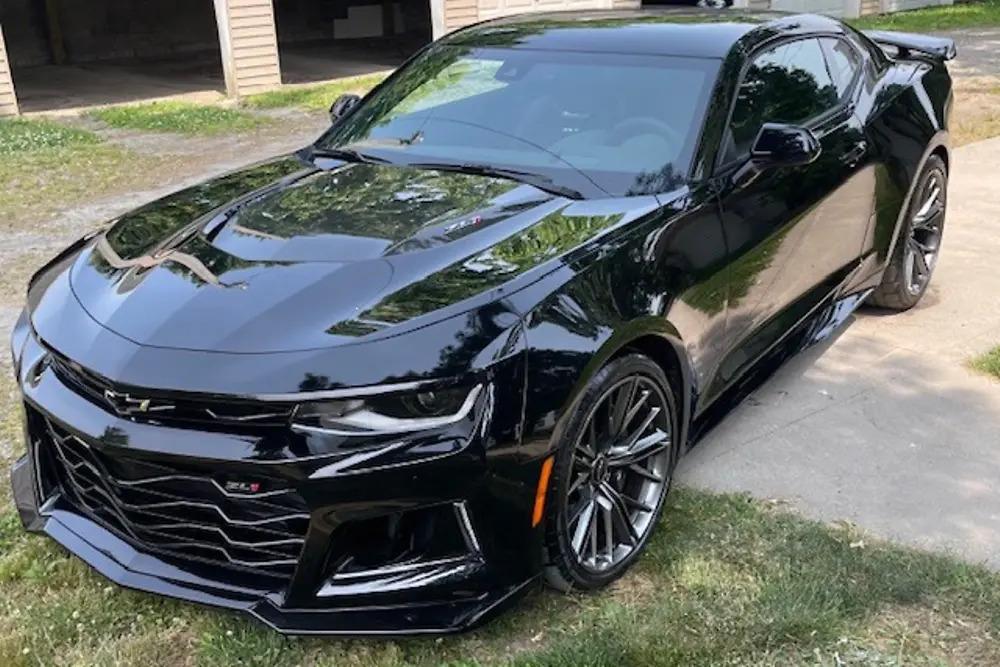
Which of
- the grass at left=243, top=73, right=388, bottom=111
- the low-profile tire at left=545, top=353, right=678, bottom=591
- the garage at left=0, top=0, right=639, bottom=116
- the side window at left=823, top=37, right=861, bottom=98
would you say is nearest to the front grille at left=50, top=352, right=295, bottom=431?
the low-profile tire at left=545, top=353, right=678, bottom=591

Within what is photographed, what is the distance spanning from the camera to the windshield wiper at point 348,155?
12.7 feet

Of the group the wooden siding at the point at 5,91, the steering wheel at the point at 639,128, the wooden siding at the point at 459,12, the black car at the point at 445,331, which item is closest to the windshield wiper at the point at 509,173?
the black car at the point at 445,331

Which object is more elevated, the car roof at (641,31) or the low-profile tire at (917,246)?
the car roof at (641,31)

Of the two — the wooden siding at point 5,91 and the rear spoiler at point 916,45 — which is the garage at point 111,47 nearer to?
the wooden siding at point 5,91

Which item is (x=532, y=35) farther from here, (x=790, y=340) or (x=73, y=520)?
(x=73, y=520)

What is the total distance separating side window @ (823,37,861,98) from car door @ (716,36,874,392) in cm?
1

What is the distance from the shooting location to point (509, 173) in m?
3.59

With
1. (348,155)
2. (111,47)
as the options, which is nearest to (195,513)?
(348,155)

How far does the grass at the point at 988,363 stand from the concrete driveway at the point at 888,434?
55mm

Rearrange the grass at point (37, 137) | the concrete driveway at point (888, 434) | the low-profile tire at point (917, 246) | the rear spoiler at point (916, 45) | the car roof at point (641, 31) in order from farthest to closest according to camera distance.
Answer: the grass at point (37, 137)
the rear spoiler at point (916, 45)
the low-profile tire at point (917, 246)
the car roof at point (641, 31)
the concrete driveway at point (888, 434)

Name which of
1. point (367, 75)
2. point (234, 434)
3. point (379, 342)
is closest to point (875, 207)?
point (379, 342)

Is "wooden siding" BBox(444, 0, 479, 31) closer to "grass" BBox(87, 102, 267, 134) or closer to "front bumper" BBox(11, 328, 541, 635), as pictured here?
"grass" BBox(87, 102, 267, 134)

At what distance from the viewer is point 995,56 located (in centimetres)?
1452

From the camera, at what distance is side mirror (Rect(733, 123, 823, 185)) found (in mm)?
3590
